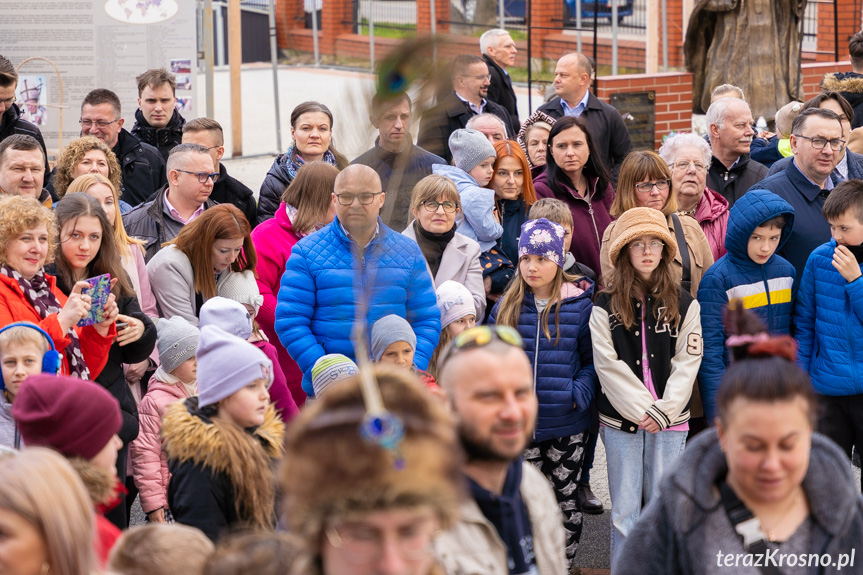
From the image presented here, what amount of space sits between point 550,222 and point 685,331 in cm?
85

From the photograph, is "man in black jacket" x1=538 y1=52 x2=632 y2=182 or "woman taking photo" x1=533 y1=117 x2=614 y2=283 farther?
"man in black jacket" x1=538 y1=52 x2=632 y2=182

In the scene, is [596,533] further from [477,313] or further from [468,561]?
[468,561]

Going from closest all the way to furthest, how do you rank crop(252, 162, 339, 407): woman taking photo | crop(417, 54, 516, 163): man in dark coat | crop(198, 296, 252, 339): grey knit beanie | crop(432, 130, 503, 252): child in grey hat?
crop(198, 296, 252, 339): grey knit beanie < crop(252, 162, 339, 407): woman taking photo < crop(432, 130, 503, 252): child in grey hat < crop(417, 54, 516, 163): man in dark coat

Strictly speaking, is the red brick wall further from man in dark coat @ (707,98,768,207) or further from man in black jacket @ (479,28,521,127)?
man in dark coat @ (707,98,768,207)

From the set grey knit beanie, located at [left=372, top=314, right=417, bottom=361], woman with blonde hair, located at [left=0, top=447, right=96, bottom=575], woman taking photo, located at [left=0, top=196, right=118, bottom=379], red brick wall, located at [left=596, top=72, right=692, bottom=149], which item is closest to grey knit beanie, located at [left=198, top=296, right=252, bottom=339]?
woman taking photo, located at [left=0, top=196, right=118, bottom=379]

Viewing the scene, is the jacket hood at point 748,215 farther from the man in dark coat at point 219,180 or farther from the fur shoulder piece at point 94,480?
the fur shoulder piece at point 94,480

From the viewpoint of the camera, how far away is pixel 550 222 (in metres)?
5.09

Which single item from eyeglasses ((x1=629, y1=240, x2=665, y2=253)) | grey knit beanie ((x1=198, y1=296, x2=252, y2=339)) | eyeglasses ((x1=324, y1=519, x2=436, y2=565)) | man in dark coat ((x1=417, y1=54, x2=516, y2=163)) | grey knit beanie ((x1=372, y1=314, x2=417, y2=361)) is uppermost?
man in dark coat ((x1=417, y1=54, x2=516, y2=163))

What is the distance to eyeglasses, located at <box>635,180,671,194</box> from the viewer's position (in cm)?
563

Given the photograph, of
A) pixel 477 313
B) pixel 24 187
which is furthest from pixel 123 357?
pixel 477 313

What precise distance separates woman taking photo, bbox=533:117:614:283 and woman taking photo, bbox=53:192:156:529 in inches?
101

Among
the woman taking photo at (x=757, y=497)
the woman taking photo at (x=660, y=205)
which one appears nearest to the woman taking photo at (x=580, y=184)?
the woman taking photo at (x=660, y=205)

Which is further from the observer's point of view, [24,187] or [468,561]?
[24,187]

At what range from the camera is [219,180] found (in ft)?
→ 21.6
